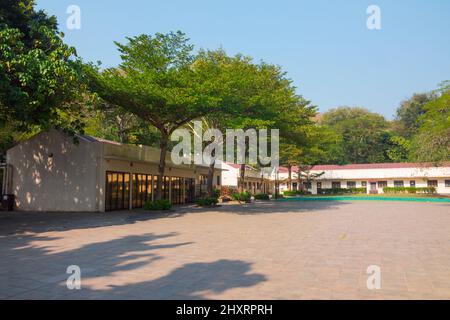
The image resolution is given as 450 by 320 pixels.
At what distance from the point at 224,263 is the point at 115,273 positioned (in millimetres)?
2122

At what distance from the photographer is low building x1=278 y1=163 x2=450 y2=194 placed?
57219 mm

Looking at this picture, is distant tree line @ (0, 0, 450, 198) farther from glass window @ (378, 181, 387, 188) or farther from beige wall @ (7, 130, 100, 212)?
glass window @ (378, 181, 387, 188)

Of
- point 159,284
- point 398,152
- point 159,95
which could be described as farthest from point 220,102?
point 398,152

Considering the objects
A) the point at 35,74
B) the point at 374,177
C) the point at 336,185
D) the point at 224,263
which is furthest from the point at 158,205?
the point at 336,185

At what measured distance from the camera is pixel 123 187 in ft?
79.0

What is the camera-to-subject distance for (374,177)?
196 feet

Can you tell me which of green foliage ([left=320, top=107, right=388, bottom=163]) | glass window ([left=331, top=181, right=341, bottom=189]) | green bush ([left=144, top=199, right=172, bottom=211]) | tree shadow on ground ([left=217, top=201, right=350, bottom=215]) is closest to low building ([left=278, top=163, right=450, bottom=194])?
glass window ([left=331, top=181, right=341, bottom=189])

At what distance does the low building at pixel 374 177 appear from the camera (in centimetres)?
5722

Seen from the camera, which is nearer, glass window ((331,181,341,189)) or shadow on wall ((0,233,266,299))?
shadow on wall ((0,233,266,299))

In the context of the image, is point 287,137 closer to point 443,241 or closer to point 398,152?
point 443,241

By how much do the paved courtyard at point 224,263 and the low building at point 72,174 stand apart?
870 cm

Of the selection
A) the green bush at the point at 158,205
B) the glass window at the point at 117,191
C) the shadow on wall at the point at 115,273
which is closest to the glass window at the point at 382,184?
the green bush at the point at 158,205

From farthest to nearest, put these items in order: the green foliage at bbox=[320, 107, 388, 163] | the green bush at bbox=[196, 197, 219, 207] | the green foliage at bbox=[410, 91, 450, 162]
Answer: the green foliage at bbox=[320, 107, 388, 163], the green foliage at bbox=[410, 91, 450, 162], the green bush at bbox=[196, 197, 219, 207]

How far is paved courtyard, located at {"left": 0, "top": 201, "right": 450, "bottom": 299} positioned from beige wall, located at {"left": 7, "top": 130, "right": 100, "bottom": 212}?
8.70 metres
